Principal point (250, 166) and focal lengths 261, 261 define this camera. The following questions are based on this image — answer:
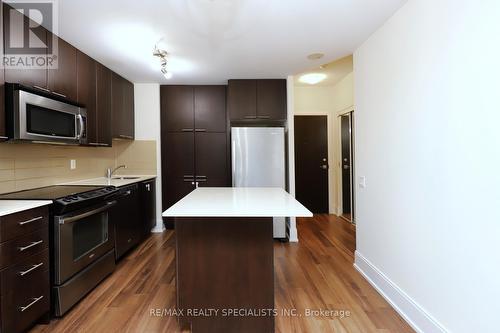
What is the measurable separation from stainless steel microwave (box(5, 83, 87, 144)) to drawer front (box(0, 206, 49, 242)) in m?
0.61

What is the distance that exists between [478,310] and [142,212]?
3.47 metres

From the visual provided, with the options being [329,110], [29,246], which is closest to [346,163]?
[329,110]

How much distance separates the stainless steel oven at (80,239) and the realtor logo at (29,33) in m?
1.25

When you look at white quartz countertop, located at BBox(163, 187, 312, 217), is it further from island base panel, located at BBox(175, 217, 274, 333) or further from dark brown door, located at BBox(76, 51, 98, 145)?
dark brown door, located at BBox(76, 51, 98, 145)

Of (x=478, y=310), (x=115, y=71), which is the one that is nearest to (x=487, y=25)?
(x=478, y=310)

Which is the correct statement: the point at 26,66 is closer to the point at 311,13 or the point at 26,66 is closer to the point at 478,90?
the point at 311,13

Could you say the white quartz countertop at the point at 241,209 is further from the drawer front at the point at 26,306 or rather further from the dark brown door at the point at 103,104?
the dark brown door at the point at 103,104

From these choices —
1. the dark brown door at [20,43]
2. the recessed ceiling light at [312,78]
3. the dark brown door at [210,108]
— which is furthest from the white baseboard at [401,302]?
the dark brown door at [20,43]

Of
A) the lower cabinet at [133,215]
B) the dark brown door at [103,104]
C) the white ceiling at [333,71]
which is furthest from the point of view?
the white ceiling at [333,71]

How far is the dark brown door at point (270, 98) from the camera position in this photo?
3887mm

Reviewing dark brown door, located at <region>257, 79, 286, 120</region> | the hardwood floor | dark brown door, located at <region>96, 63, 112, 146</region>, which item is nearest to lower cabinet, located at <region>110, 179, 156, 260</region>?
the hardwood floor

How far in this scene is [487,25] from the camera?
130 centimetres

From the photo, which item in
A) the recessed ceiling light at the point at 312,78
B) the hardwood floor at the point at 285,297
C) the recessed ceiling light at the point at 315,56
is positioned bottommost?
the hardwood floor at the point at 285,297

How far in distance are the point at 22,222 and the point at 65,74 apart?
153cm
